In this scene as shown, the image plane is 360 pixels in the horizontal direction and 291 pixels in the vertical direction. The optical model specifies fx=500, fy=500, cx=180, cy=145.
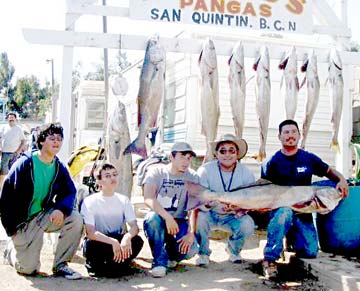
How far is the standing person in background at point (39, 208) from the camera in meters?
4.31

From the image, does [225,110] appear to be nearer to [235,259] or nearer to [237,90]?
[237,90]

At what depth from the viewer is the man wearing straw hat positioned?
15.8ft

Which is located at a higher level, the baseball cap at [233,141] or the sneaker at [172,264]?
the baseball cap at [233,141]

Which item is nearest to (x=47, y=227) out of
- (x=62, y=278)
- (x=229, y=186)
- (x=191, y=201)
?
(x=62, y=278)

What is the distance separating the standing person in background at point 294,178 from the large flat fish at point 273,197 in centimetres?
9

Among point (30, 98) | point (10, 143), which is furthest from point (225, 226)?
point (30, 98)

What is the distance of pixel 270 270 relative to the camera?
4.42 metres

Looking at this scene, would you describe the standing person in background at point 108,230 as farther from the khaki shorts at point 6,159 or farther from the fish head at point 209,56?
the khaki shorts at point 6,159

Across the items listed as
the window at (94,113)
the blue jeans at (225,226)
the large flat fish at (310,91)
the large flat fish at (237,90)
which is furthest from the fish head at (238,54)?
the window at (94,113)

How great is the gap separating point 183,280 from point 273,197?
112cm

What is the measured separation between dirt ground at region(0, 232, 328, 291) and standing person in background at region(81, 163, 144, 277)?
0.13 meters

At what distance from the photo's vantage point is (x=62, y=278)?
172 inches

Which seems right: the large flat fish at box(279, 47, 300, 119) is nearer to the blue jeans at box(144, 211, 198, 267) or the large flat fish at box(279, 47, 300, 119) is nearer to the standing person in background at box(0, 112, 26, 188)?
the blue jeans at box(144, 211, 198, 267)

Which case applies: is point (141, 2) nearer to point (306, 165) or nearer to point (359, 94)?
point (306, 165)
